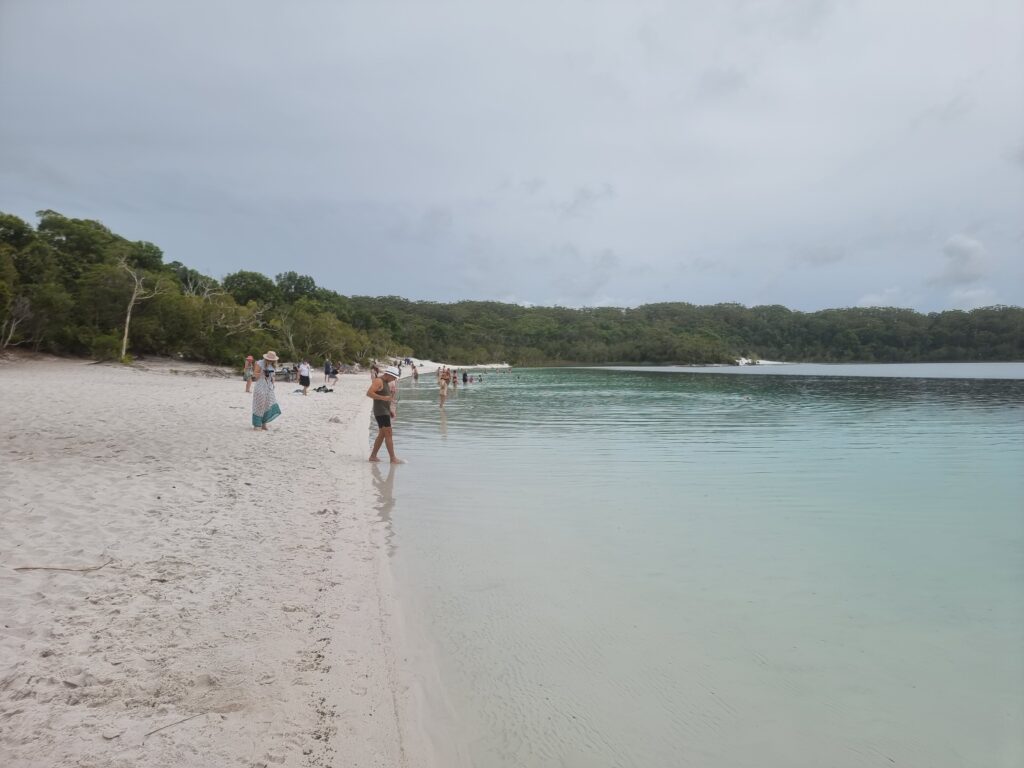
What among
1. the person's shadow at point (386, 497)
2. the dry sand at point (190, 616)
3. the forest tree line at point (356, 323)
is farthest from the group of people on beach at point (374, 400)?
the forest tree line at point (356, 323)

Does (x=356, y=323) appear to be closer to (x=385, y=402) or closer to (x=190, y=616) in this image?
(x=385, y=402)

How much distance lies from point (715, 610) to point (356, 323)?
98194 mm

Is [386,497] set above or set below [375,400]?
below

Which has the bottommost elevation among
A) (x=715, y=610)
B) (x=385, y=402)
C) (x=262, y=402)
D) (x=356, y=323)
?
(x=715, y=610)

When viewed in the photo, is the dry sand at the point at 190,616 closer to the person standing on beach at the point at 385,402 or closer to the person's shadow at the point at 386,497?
the person's shadow at the point at 386,497

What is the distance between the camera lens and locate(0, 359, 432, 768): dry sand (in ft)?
9.82

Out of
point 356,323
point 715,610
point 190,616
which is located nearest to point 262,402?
point 190,616

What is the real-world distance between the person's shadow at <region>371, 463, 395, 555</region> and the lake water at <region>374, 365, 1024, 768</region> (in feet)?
0.24

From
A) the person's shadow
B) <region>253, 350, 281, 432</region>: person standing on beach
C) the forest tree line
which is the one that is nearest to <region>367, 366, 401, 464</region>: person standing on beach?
the person's shadow

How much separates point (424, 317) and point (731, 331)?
84390 mm

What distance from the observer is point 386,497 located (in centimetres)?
928

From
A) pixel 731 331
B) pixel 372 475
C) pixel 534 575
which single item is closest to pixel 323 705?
pixel 534 575

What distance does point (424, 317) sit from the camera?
149125 millimetres

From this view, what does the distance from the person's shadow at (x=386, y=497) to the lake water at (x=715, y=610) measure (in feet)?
0.24
